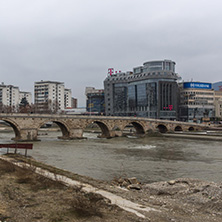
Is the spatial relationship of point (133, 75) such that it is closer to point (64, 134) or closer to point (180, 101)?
point (180, 101)

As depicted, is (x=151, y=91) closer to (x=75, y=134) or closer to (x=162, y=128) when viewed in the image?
(x=162, y=128)

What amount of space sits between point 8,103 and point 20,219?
159114 millimetres

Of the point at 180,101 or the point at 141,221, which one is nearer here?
the point at 141,221

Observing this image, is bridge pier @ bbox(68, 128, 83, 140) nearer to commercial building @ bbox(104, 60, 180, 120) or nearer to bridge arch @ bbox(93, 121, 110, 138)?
bridge arch @ bbox(93, 121, 110, 138)

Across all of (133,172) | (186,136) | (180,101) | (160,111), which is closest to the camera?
(133,172)

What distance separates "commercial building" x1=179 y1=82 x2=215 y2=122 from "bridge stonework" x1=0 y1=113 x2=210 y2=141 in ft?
103

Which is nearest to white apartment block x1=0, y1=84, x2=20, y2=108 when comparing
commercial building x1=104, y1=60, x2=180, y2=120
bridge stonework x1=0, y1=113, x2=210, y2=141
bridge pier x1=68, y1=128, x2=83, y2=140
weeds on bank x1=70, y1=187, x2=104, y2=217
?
commercial building x1=104, y1=60, x2=180, y2=120

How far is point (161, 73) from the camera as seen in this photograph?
103625mm

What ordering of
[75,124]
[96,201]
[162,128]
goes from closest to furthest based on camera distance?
1. [96,201]
2. [75,124]
3. [162,128]

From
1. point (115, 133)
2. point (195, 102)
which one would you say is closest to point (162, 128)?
point (115, 133)

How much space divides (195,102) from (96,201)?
10348cm

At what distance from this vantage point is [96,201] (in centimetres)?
1029

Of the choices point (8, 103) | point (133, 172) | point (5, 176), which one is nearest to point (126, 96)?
point (8, 103)

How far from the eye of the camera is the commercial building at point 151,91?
336 feet
